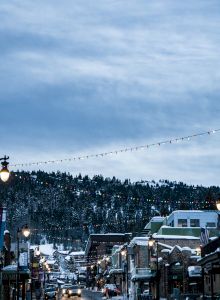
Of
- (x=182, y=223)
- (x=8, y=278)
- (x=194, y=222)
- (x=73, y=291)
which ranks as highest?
(x=194, y=222)

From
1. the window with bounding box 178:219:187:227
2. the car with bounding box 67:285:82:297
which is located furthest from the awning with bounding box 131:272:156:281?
the window with bounding box 178:219:187:227

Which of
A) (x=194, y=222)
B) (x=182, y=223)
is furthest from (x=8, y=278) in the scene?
(x=194, y=222)

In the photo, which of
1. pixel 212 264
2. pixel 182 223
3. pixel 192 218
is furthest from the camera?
pixel 192 218

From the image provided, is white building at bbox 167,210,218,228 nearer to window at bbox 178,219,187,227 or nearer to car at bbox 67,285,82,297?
window at bbox 178,219,187,227

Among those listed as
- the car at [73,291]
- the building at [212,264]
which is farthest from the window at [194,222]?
the building at [212,264]

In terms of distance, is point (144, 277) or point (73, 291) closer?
point (144, 277)

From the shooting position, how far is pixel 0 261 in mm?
58219

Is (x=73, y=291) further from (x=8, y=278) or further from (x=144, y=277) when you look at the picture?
(x=8, y=278)

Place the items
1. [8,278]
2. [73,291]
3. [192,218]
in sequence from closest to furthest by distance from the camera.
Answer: [8,278] < [73,291] < [192,218]

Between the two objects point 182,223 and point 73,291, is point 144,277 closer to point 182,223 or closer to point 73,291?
point 73,291

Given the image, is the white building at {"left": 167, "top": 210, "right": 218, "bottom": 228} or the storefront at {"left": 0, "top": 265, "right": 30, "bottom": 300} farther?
the white building at {"left": 167, "top": 210, "right": 218, "bottom": 228}

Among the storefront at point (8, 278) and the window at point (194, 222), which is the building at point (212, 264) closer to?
the storefront at point (8, 278)

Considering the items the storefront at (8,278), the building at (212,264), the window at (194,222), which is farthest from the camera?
the window at (194,222)

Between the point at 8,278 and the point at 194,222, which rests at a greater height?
the point at 194,222
